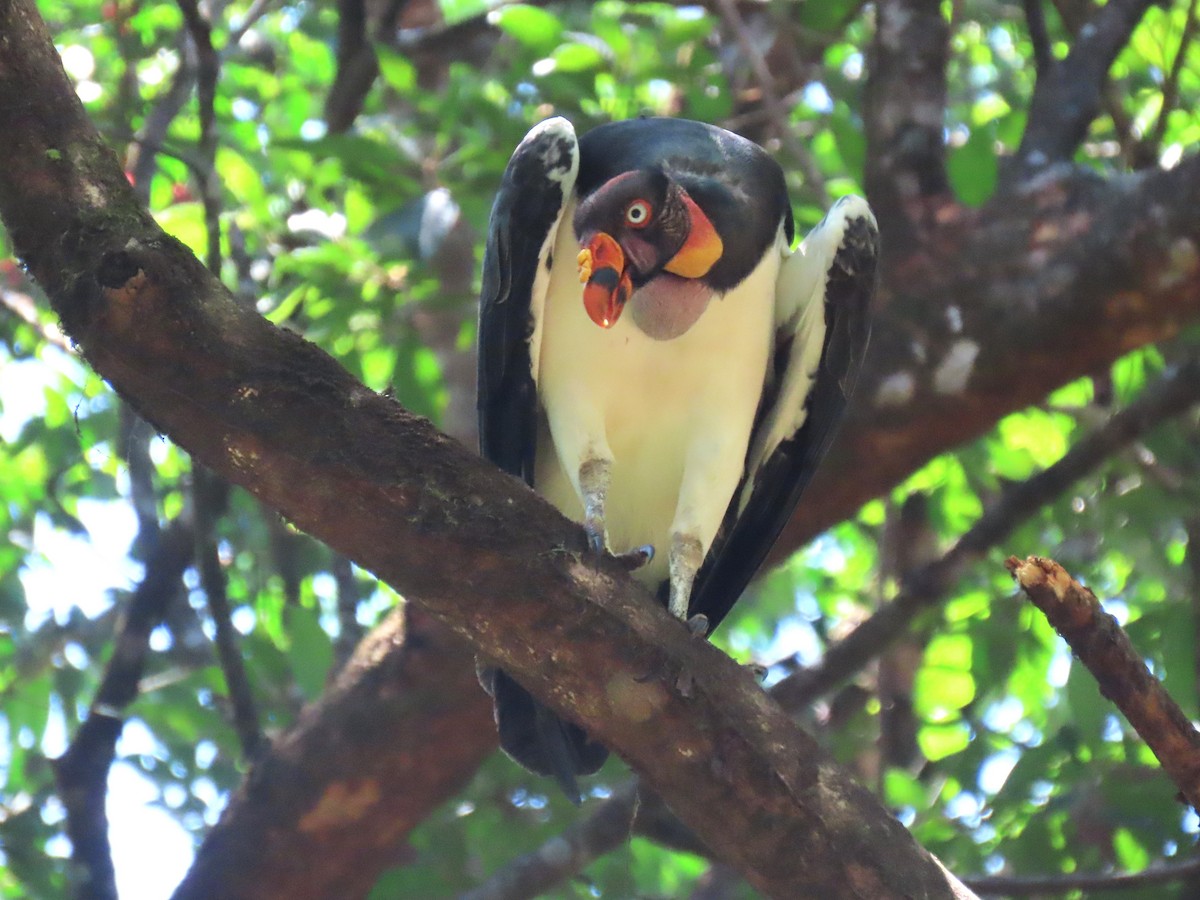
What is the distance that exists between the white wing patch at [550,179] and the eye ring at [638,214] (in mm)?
284

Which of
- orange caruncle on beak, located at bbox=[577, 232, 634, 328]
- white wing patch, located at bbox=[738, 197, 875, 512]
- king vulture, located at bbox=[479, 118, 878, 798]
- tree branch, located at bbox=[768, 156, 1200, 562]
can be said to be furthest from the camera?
tree branch, located at bbox=[768, 156, 1200, 562]

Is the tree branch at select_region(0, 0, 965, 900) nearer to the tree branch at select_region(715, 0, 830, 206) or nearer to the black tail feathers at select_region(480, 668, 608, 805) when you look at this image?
the black tail feathers at select_region(480, 668, 608, 805)

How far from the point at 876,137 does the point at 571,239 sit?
5.97 feet

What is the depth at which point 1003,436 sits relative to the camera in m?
6.18


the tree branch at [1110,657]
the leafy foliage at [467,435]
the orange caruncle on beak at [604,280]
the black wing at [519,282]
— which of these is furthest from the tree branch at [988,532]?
the tree branch at [1110,657]

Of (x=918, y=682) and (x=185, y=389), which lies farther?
(x=918, y=682)

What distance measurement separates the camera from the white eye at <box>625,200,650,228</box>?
12.8 ft

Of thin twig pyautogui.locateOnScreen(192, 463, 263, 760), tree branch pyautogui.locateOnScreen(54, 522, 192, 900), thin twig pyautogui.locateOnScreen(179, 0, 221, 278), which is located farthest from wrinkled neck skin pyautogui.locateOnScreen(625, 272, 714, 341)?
tree branch pyautogui.locateOnScreen(54, 522, 192, 900)

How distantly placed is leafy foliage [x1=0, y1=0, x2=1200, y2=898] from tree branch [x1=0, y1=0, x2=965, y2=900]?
1435 mm

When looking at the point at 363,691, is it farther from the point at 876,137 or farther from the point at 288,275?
the point at 876,137

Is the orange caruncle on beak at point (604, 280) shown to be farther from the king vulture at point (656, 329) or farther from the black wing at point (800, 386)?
the black wing at point (800, 386)

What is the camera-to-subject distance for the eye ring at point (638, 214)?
390 cm

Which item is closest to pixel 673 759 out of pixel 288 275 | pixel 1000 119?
pixel 288 275

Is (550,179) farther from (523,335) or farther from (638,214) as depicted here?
(523,335)
